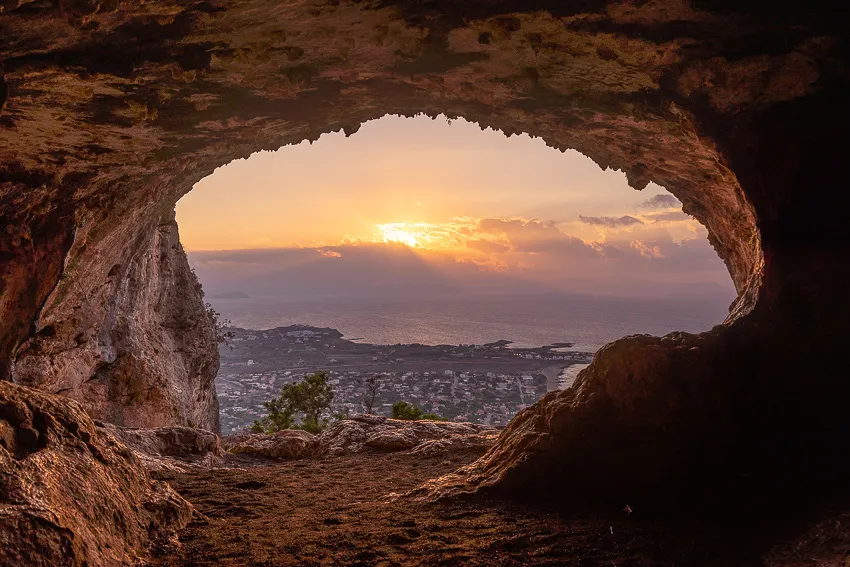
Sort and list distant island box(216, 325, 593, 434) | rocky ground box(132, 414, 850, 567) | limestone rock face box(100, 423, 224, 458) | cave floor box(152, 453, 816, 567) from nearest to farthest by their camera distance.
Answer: rocky ground box(132, 414, 850, 567) → cave floor box(152, 453, 816, 567) → limestone rock face box(100, 423, 224, 458) → distant island box(216, 325, 593, 434)

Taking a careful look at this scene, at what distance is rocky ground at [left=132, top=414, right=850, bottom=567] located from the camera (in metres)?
5.91

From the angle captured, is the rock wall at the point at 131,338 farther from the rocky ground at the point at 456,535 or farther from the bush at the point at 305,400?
the rocky ground at the point at 456,535

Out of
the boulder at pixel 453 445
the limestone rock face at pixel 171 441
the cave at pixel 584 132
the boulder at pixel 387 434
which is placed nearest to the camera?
the cave at pixel 584 132

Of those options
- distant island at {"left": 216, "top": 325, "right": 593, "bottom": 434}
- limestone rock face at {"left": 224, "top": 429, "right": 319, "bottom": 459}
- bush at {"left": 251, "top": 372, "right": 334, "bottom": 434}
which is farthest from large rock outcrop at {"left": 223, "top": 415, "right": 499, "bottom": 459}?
distant island at {"left": 216, "top": 325, "right": 593, "bottom": 434}

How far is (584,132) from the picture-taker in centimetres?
1142

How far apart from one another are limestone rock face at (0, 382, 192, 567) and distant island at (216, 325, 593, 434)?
30931 mm

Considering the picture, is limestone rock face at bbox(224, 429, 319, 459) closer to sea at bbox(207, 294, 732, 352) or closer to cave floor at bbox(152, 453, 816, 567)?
cave floor at bbox(152, 453, 816, 567)

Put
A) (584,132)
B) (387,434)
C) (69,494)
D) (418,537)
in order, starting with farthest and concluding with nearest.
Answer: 1. (387,434)
2. (584,132)
3. (418,537)
4. (69,494)

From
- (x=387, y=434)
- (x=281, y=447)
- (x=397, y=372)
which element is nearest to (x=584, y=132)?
(x=387, y=434)

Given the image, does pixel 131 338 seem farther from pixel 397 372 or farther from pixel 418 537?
pixel 397 372

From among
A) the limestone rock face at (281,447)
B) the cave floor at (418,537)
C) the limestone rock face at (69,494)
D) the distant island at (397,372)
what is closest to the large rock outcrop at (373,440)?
the limestone rock face at (281,447)

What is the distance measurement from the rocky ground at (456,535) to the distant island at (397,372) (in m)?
28.6

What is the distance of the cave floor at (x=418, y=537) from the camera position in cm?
611

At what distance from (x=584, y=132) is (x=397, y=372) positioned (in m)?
54.3
